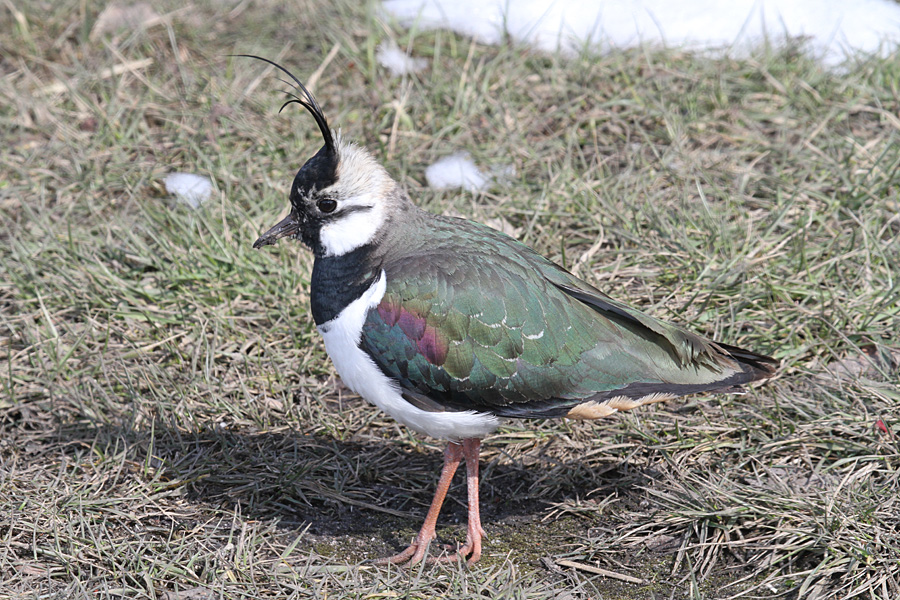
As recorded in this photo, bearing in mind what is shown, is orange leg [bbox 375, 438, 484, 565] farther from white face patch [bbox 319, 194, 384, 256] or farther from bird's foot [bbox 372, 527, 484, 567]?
white face patch [bbox 319, 194, 384, 256]

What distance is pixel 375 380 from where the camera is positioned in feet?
11.3

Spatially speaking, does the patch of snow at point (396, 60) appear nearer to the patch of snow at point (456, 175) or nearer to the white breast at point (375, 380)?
the patch of snow at point (456, 175)

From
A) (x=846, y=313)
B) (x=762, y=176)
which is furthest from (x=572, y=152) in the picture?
(x=846, y=313)

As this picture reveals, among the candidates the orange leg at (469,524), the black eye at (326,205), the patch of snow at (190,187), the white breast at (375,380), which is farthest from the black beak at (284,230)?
the patch of snow at (190,187)

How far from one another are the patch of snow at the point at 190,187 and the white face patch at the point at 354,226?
1804mm

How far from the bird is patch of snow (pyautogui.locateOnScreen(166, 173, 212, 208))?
1.65 metres

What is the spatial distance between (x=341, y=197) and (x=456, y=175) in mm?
1888

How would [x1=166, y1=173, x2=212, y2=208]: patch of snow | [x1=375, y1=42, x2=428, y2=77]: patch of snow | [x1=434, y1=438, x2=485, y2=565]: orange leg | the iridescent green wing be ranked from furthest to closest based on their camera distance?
[x1=375, y1=42, x2=428, y2=77]: patch of snow → [x1=166, y1=173, x2=212, y2=208]: patch of snow → [x1=434, y1=438, x2=485, y2=565]: orange leg → the iridescent green wing

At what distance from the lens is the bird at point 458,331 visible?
134 inches

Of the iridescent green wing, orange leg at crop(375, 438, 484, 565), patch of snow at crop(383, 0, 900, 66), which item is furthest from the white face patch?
patch of snow at crop(383, 0, 900, 66)

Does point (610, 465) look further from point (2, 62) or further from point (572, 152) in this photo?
point (2, 62)

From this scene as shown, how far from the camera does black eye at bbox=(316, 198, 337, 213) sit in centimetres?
356

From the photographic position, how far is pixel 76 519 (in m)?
3.56

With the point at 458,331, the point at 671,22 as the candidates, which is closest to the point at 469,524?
the point at 458,331
